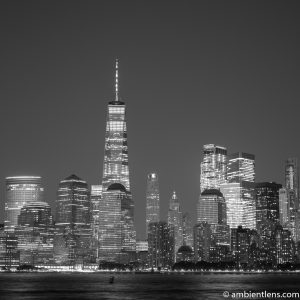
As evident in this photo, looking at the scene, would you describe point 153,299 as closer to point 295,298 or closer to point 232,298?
point 232,298

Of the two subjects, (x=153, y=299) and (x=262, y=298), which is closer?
(x=262, y=298)

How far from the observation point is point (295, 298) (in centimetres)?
14038

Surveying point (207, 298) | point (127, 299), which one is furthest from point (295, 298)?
point (127, 299)

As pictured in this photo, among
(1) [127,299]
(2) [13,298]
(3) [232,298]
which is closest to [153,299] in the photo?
(1) [127,299]

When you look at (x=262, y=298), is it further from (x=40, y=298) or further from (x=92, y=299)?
(x=40, y=298)

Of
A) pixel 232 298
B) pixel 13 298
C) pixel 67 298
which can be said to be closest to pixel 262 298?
pixel 232 298

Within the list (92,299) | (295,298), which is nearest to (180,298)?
(92,299)

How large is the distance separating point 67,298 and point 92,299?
5.41 meters

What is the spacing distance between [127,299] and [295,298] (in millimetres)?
34686

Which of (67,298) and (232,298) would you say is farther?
(67,298)

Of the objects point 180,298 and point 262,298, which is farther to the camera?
point 180,298

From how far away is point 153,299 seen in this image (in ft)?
512

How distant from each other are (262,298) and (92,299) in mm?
34898

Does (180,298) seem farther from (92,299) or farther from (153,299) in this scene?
(92,299)
